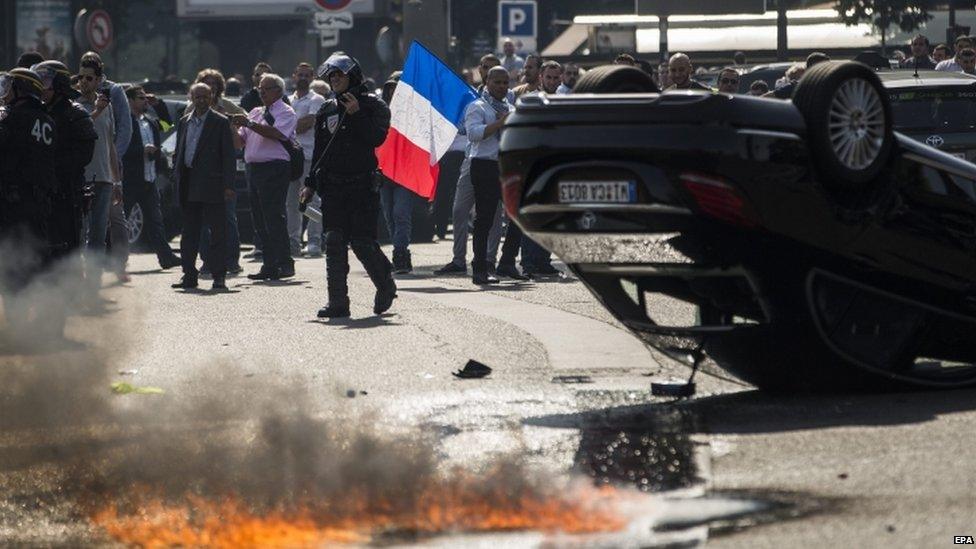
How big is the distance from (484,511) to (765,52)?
1519 inches

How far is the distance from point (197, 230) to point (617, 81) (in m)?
8.79

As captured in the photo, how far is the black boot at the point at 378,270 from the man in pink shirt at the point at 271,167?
150 inches

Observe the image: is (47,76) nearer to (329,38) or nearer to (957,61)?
(957,61)

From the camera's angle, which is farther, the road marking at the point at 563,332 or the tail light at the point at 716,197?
the road marking at the point at 563,332

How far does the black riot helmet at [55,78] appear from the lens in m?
13.7

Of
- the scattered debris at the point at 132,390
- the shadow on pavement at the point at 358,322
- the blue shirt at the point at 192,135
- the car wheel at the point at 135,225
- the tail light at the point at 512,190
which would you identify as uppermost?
the tail light at the point at 512,190

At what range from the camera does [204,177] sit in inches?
679

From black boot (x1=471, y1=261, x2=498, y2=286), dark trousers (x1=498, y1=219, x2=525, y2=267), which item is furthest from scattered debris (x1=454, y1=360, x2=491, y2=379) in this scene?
dark trousers (x1=498, y1=219, x2=525, y2=267)

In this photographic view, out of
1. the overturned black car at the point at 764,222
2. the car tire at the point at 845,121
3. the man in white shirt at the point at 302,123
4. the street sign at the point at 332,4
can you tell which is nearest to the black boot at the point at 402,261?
the man in white shirt at the point at 302,123

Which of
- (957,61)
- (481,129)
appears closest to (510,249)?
(481,129)

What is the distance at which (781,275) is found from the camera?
864cm

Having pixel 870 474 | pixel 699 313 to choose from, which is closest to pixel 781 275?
pixel 699 313

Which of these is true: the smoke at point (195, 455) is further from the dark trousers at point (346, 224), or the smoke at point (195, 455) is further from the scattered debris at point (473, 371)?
the dark trousers at point (346, 224)

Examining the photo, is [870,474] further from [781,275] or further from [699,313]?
[699,313]
